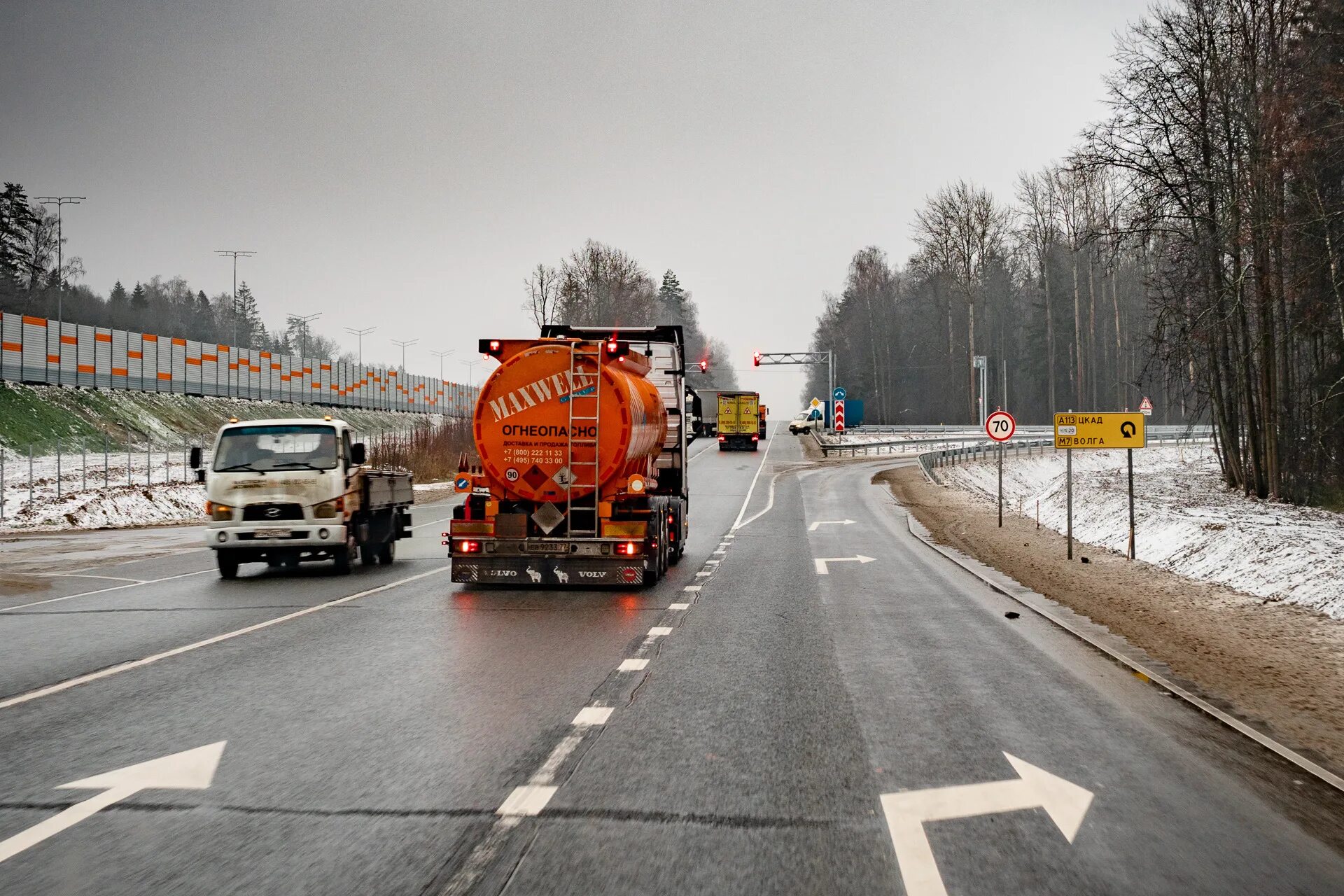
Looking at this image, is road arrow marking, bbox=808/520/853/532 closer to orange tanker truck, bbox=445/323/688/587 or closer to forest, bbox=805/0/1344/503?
forest, bbox=805/0/1344/503

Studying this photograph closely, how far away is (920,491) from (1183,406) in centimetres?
1342

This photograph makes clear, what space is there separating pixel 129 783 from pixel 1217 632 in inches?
420

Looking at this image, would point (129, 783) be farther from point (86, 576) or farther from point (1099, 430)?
point (1099, 430)

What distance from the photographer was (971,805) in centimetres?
515

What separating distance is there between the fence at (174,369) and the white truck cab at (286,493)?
36206 millimetres

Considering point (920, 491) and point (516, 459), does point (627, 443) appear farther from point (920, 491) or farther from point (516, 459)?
point (920, 491)

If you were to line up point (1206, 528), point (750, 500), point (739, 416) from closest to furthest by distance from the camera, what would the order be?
point (1206, 528)
point (750, 500)
point (739, 416)

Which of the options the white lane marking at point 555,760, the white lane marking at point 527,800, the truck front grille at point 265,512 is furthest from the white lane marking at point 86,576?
the white lane marking at point 527,800

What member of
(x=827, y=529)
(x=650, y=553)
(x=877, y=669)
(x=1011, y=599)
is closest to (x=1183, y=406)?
(x=827, y=529)

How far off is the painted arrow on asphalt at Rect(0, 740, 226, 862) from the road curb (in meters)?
5.93

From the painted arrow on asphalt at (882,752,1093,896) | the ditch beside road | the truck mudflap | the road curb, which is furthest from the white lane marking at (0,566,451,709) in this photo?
the ditch beside road

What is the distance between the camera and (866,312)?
352 ft

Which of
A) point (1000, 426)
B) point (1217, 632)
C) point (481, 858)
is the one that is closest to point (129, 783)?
point (481, 858)

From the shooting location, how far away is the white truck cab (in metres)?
15.8
